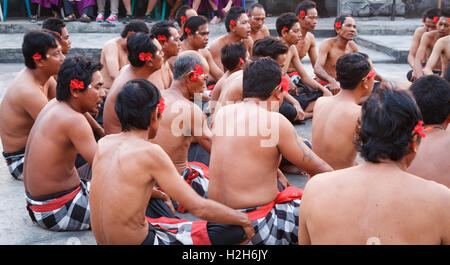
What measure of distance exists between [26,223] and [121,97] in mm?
1595

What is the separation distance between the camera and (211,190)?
3.24 meters

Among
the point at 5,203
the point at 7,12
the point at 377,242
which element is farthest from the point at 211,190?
the point at 7,12

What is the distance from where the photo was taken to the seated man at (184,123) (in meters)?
3.86

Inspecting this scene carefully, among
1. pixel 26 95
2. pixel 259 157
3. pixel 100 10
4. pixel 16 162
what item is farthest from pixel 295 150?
pixel 100 10

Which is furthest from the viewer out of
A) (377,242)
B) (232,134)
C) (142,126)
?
(232,134)

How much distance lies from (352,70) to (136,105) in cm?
180

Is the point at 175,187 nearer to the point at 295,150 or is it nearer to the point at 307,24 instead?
the point at 295,150

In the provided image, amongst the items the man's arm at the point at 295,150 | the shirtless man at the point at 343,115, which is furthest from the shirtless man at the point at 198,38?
the man's arm at the point at 295,150

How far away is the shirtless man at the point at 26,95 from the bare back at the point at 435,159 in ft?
9.83

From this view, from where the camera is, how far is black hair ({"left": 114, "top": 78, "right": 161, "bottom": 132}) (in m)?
2.68

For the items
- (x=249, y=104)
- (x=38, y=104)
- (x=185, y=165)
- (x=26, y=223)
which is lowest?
(x=26, y=223)

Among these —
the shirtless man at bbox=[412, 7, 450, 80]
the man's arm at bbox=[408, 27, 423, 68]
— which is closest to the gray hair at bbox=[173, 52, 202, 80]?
the shirtless man at bbox=[412, 7, 450, 80]

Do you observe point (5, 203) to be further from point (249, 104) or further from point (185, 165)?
point (249, 104)

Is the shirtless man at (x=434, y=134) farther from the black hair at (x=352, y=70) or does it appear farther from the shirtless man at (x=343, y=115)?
the black hair at (x=352, y=70)
